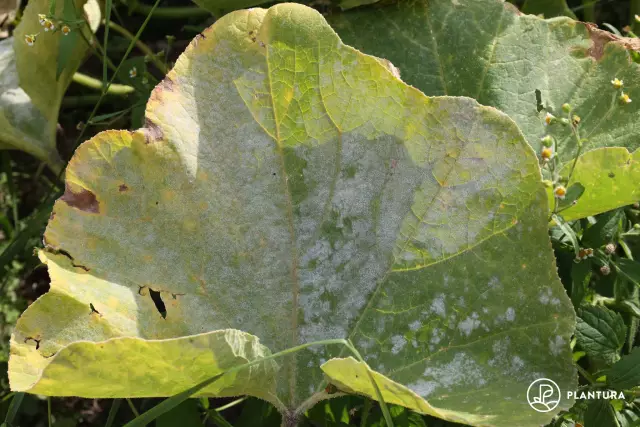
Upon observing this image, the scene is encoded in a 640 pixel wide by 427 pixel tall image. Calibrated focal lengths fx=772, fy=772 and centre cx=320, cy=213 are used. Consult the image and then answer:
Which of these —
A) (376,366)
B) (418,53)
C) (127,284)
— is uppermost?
(418,53)

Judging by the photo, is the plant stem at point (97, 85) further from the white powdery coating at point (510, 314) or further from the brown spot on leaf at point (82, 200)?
the white powdery coating at point (510, 314)

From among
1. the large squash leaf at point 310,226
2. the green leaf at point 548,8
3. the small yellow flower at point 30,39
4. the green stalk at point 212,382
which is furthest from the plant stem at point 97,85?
the green stalk at point 212,382

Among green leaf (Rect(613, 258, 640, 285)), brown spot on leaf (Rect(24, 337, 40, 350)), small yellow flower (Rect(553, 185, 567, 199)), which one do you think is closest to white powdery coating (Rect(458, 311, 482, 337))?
small yellow flower (Rect(553, 185, 567, 199))

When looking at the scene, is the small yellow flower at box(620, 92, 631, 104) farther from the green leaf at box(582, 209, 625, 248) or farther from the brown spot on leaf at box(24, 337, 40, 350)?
the brown spot on leaf at box(24, 337, 40, 350)

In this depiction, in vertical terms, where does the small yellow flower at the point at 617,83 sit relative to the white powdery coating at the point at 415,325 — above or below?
above

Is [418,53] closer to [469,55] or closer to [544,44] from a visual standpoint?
[469,55]

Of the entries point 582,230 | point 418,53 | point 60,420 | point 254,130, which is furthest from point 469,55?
point 60,420
